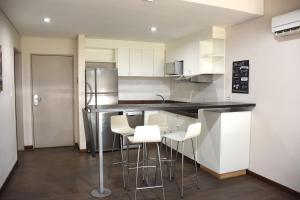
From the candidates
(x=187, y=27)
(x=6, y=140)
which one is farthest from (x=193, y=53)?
(x=6, y=140)

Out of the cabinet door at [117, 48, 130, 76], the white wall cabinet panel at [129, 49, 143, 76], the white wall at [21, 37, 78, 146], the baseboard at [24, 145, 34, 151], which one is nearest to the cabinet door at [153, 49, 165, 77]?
the white wall cabinet panel at [129, 49, 143, 76]

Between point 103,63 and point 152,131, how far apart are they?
3.00 meters

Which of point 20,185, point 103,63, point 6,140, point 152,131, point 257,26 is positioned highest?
point 257,26

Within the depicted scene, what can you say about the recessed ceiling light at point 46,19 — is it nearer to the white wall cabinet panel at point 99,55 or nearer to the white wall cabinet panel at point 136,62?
the white wall cabinet panel at point 99,55

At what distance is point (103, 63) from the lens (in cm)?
527

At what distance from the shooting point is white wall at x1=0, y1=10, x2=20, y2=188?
3.04 meters

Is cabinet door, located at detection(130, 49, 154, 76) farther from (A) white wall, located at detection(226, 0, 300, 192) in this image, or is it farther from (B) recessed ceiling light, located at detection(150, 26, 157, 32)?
(A) white wall, located at detection(226, 0, 300, 192)

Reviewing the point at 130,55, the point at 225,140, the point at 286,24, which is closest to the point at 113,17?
the point at 130,55

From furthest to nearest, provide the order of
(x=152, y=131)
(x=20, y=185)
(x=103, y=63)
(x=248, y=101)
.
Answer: (x=103, y=63) < (x=248, y=101) < (x=20, y=185) < (x=152, y=131)

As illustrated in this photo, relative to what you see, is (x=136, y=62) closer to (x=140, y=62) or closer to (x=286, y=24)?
(x=140, y=62)

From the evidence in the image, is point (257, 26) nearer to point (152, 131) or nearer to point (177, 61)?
point (177, 61)

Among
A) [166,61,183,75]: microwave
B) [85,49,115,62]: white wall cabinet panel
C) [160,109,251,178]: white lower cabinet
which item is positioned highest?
[85,49,115,62]: white wall cabinet panel

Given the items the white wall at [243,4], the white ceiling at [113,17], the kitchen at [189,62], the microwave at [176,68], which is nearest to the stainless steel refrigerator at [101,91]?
the kitchen at [189,62]

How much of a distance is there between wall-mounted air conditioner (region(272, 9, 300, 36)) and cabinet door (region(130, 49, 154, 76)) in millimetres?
2892
